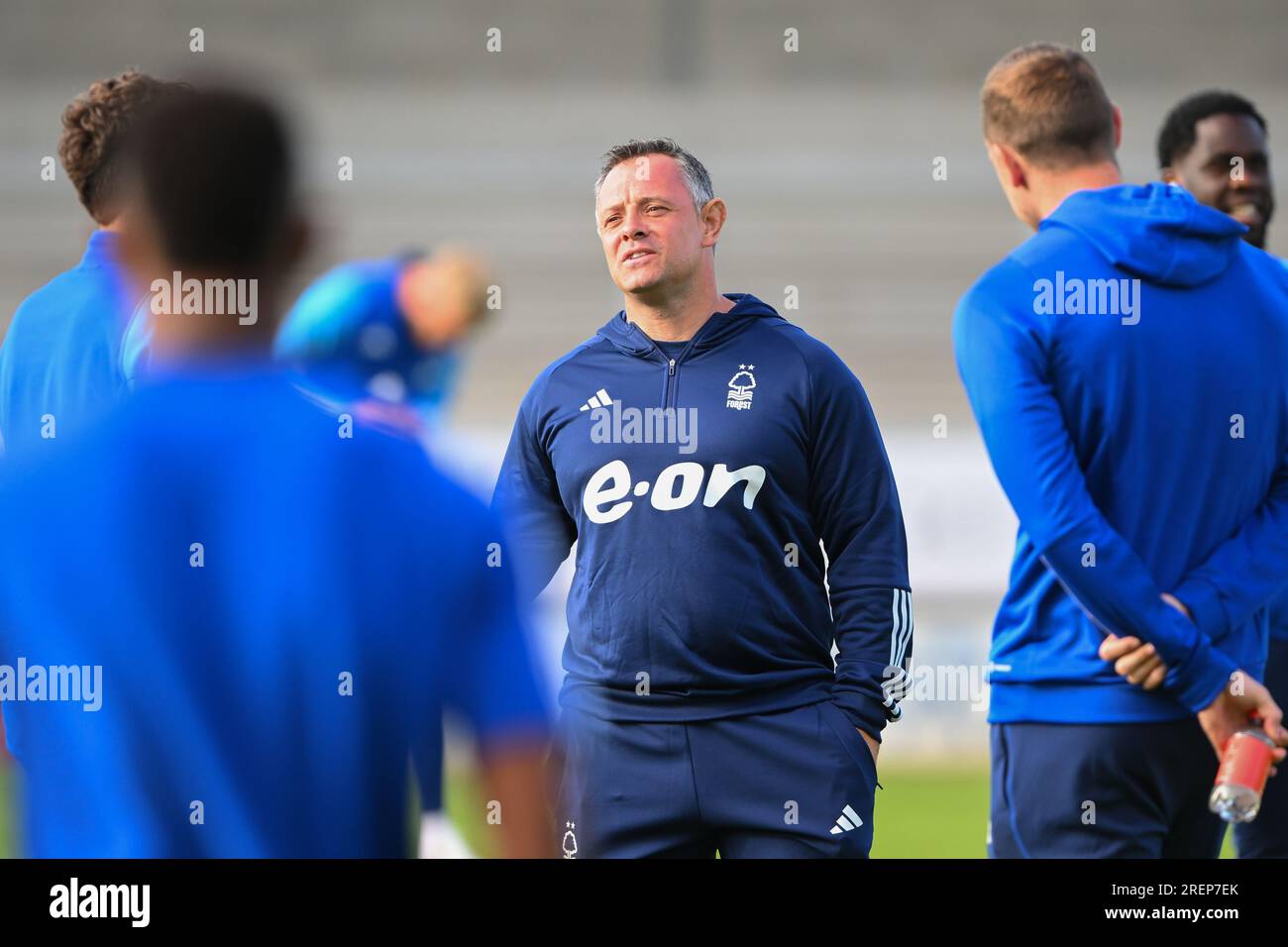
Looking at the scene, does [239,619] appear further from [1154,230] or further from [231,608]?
[1154,230]

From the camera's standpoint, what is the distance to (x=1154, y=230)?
2455 millimetres

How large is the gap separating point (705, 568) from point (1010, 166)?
857mm

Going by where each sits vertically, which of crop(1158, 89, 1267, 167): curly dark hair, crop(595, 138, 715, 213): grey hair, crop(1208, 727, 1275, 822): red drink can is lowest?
crop(1208, 727, 1275, 822): red drink can

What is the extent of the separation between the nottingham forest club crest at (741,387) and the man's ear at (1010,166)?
54cm

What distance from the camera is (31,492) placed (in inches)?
51.1

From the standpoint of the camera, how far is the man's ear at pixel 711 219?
2.78 m

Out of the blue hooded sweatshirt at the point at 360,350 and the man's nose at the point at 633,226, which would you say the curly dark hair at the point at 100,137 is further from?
the man's nose at the point at 633,226

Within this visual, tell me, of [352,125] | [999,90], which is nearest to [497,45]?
[352,125]

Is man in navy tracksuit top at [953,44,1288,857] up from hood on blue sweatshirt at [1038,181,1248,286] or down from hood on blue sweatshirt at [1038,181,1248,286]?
down

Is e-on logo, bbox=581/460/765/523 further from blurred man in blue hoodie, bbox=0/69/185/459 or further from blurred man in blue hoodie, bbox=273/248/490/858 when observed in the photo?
blurred man in blue hoodie, bbox=0/69/185/459

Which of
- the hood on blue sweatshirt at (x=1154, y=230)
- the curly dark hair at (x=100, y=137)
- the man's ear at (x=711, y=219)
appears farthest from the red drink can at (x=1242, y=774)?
the curly dark hair at (x=100, y=137)

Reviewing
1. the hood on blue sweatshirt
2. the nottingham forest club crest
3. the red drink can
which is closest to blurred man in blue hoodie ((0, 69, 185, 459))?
the nottingham forest club crest

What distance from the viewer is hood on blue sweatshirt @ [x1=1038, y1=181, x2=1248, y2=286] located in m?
2.43
